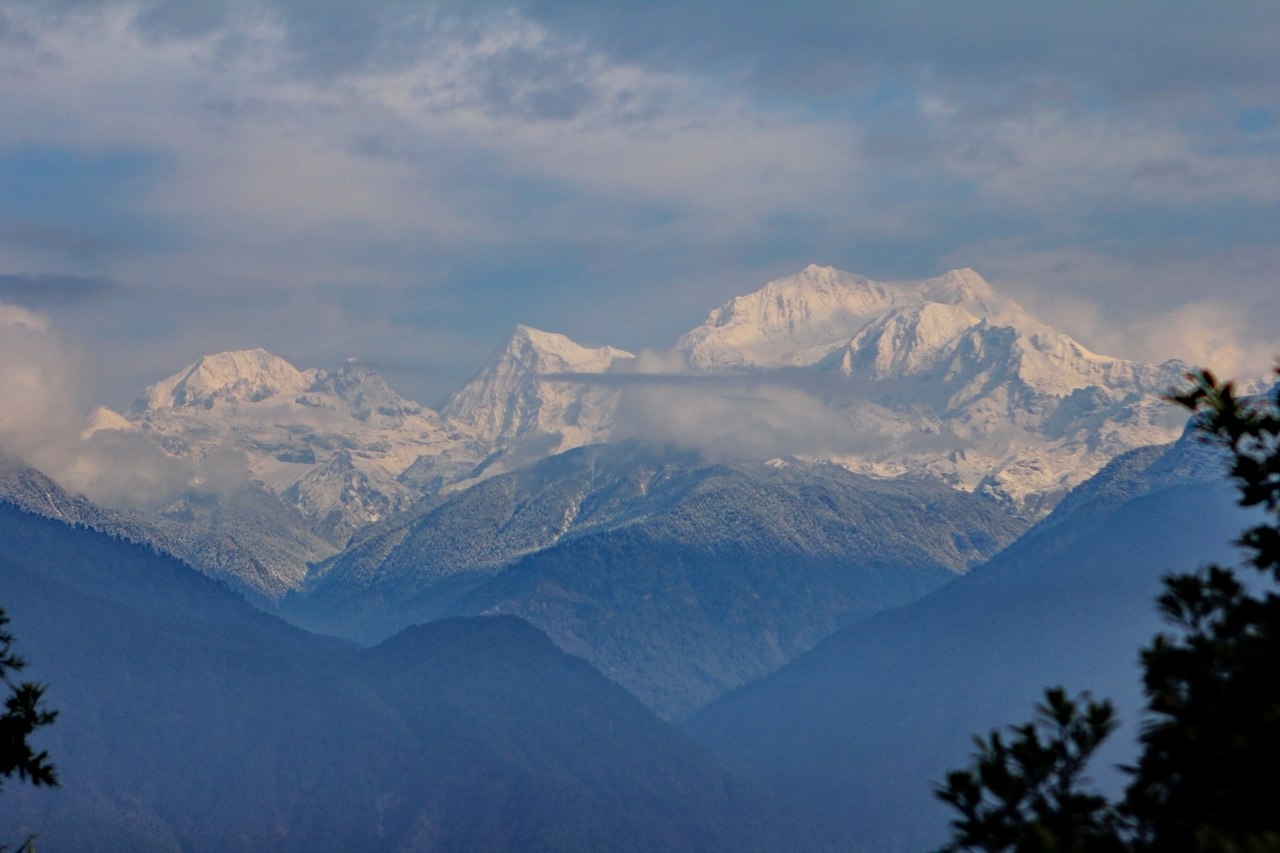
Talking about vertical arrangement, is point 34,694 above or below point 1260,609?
below

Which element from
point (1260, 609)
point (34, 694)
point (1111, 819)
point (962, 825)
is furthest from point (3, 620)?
point (1260, 609)

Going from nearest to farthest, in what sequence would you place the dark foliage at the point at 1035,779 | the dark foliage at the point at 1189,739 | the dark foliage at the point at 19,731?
the dark foliage at the point at 1189,739, the dark foliage at the point at 1035,779, the dark foliage at the point at 19,731

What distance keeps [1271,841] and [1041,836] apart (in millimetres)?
8966

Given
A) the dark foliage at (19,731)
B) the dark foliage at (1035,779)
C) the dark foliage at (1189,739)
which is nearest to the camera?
the dark foliage at (1189,739)

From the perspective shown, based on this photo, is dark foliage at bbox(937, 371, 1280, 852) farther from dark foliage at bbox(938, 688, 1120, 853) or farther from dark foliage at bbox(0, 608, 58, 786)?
dark foliage at bbox(0, 608, 58, 786)

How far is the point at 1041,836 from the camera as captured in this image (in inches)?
2057

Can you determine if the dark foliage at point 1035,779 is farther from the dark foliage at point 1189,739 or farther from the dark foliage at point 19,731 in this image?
the dark foliage at point 19,731

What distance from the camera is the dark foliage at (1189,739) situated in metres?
54.2

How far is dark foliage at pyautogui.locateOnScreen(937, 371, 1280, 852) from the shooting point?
178 feet

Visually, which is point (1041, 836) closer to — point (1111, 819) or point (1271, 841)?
point (1111, 819)

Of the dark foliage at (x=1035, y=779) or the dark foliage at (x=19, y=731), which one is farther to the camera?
the dark foliage at (x=19, y=731)

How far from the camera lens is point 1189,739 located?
5675 centimetres

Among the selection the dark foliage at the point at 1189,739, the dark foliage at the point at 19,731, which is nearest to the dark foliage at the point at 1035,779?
the dark foliage at the point at 1189,739

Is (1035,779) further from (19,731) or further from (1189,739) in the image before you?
(19,731)
